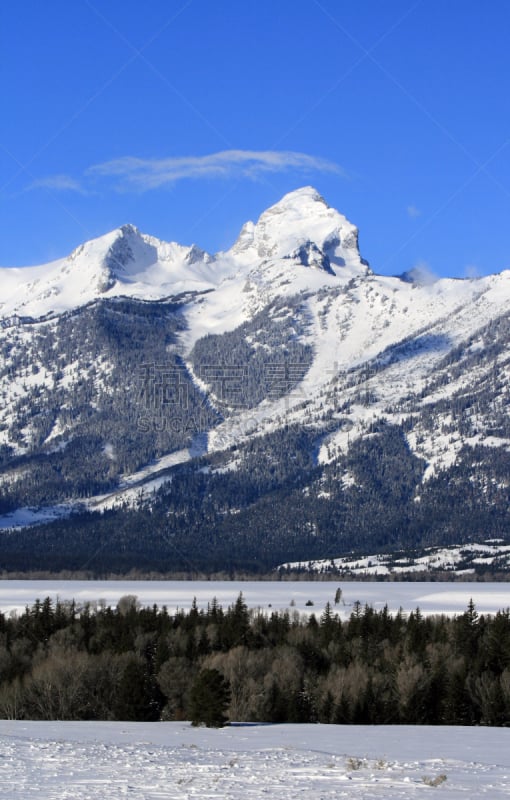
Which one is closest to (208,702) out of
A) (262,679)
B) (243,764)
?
(243,764)

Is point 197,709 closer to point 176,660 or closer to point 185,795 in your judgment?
point 176,660

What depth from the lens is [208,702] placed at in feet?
249

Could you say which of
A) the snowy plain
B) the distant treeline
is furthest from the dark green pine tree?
the snowy plain

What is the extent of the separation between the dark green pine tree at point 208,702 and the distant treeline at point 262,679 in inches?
3.1

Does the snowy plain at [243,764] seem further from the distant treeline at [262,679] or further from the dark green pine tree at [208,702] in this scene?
the distant treeline at [262,679]

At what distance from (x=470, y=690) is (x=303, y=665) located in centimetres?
1879

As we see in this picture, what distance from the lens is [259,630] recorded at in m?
152

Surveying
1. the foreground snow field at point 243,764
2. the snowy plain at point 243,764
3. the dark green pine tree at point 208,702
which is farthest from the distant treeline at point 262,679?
the foreground snow field at point 243,764

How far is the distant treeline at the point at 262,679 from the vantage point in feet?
314

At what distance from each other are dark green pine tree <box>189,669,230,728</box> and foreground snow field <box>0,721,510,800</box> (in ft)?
17.3

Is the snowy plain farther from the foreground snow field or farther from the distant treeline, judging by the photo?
the distant treeline

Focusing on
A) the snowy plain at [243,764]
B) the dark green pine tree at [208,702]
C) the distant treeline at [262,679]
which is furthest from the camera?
the distant treeline at [262,679]

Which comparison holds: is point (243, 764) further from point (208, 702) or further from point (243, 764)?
point (208, 702)

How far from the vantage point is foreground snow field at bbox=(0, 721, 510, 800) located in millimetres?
42938
